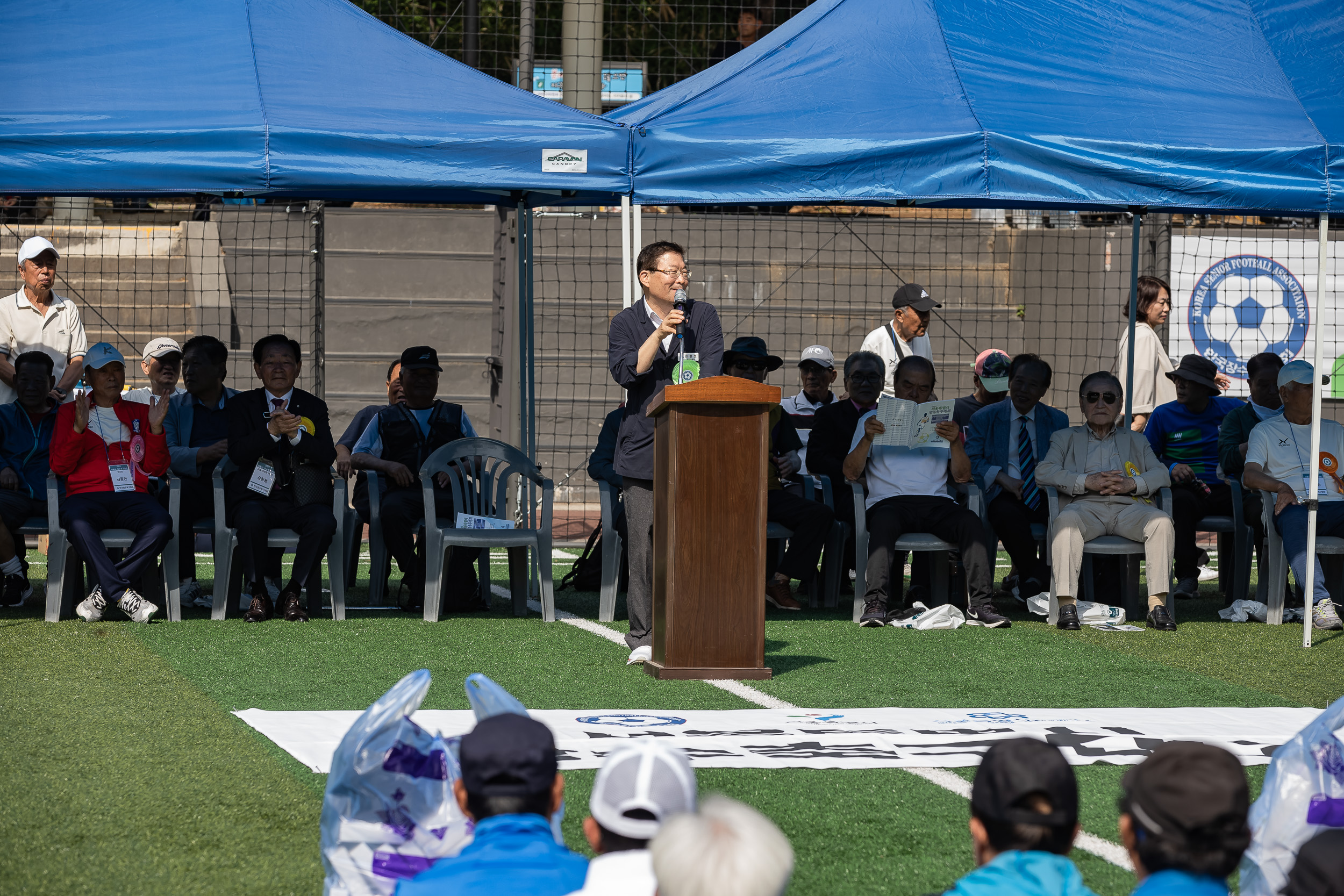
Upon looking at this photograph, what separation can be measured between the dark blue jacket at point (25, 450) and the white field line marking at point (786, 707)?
2.70 m

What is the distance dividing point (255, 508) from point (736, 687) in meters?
3.12

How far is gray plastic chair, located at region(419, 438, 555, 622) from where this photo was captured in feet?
26.3

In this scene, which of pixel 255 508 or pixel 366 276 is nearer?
pixel 255 508

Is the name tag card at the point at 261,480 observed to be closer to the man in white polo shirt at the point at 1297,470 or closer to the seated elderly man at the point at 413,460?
the seated elderly man at the point at 413,460

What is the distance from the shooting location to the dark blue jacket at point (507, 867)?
86.8 inches

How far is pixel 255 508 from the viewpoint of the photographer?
7934 millimetres

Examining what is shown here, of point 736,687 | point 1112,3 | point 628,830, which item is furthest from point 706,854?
point 1112,3

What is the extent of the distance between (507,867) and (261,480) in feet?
20.2

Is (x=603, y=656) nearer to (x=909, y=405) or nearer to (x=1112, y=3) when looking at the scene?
(x=909, y=405)

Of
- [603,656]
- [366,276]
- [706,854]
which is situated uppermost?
[366,276]

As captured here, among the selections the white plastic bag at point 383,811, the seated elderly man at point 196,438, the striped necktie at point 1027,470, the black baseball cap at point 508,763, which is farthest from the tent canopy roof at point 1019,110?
the black baseball cap at point 508,763

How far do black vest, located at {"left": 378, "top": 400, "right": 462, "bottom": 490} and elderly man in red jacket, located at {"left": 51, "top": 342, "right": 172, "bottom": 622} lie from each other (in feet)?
4.18

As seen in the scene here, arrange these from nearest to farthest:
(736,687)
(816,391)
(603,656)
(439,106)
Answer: (736,687) < (603,656) < (439,106) < (816,391)

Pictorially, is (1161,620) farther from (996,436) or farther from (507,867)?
(507,867)
